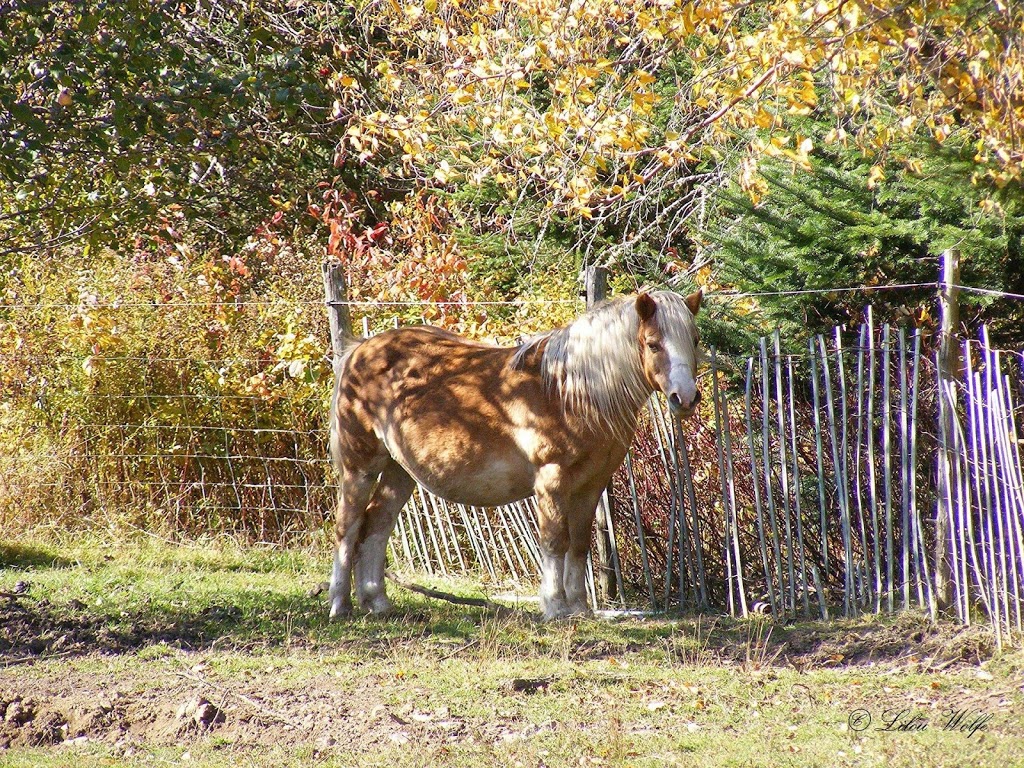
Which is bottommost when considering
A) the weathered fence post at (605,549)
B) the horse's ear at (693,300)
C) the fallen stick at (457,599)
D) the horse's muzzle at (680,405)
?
the fallen stick at (457,599)

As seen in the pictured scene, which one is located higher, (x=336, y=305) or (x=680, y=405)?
(x=336, y=305)

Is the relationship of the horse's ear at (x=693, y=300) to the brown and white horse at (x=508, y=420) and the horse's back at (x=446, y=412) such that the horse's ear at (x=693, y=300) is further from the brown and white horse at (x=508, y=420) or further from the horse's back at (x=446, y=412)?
the horse's back at (x=446, y=412)

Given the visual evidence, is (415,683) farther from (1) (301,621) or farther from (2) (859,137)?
(2) (859,137)

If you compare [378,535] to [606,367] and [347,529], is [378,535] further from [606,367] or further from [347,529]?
[606,367]

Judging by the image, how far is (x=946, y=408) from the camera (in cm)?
523

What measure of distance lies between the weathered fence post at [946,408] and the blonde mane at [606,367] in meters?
1.25

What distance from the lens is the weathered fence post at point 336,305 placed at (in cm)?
688

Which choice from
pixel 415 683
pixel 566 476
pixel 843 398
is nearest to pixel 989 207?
pixel 843 398

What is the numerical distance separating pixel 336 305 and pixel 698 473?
252 cm

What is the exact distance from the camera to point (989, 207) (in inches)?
203

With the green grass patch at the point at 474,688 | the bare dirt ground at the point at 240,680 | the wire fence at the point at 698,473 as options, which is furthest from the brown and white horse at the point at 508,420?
the wire fence at the point at 698,473

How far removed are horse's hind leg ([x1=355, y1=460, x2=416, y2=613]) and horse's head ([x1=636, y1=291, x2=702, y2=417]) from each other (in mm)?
1923

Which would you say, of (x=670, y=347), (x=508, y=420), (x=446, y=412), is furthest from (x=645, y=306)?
(x=446, y=412)

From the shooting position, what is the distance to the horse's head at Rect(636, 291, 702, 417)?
497cm
